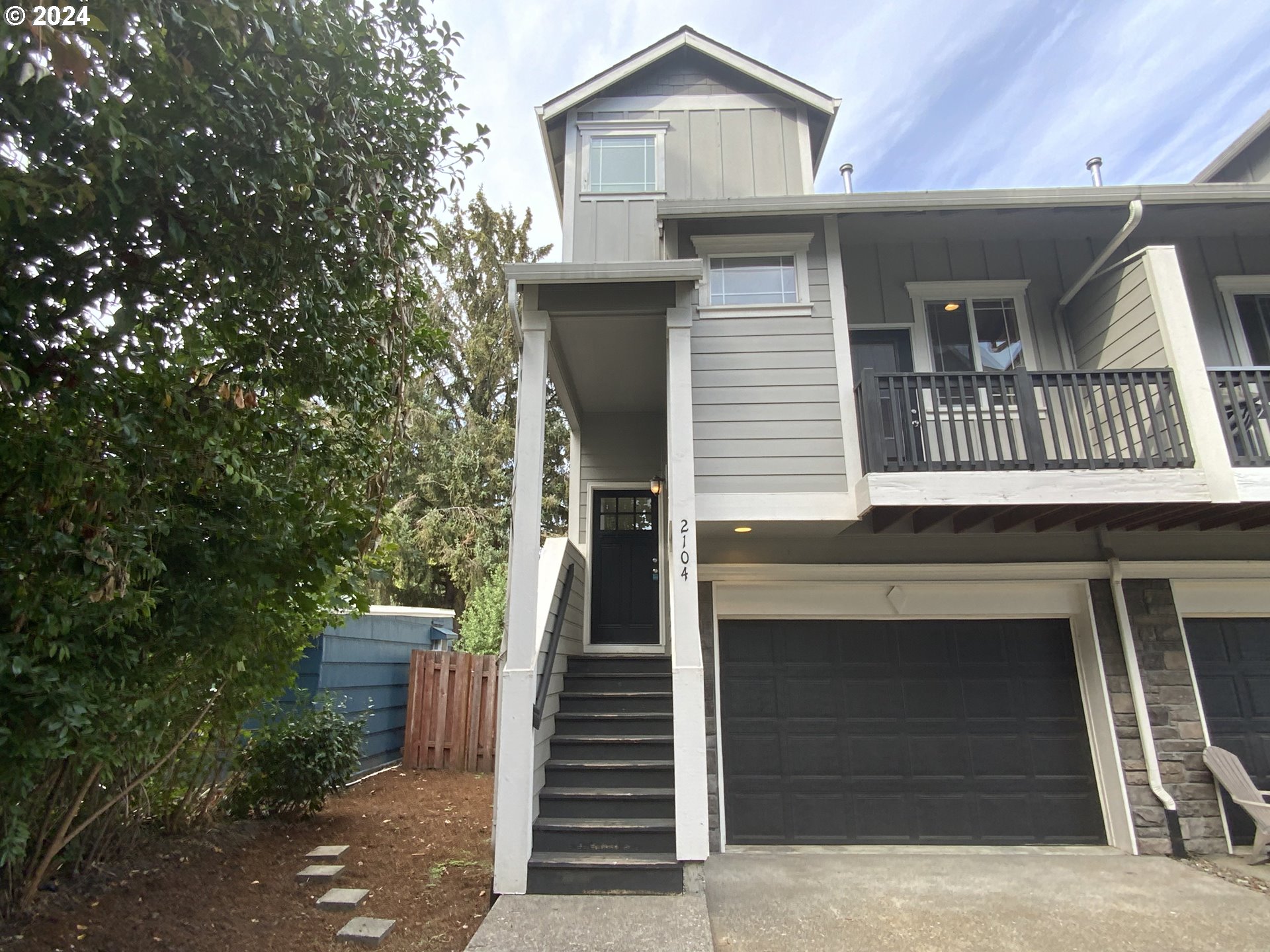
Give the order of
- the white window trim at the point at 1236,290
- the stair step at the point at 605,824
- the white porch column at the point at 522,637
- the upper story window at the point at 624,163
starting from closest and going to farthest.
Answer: the white porch column at the point at 522,637 → the stair step at the point at 605,824 → the white window trim at the point at 1236,290 → the upper story window at the point at 624,163

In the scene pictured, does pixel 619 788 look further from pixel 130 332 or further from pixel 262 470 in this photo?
pixel 130 332

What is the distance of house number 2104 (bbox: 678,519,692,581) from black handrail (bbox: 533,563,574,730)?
1.23 meters

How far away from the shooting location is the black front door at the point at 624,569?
22.4 feet

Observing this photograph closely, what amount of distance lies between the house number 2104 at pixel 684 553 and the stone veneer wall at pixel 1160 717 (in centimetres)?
381

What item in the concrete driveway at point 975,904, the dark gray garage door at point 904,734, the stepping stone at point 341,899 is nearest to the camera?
the concrete driveway at point 975,904

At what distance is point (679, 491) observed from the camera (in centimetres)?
466

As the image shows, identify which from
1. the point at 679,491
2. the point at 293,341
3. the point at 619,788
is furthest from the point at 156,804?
the point at 679,491

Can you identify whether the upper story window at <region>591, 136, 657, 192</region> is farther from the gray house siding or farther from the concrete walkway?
the concrete walkway

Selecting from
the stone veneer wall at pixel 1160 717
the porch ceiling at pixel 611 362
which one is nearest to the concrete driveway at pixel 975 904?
the stone veneer wall at pixel 1160 717

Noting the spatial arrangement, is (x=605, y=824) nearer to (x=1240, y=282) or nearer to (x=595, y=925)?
(x=595, y=925)

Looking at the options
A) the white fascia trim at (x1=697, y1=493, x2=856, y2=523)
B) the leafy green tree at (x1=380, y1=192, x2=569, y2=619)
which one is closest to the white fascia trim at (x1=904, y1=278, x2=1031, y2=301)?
the white fascia trim at (x1=697, y1=493, x2=856, y2=523)

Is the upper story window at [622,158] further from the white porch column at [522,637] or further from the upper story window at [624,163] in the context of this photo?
the white porch column at [522,637]

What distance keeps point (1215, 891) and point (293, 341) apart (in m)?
6.61

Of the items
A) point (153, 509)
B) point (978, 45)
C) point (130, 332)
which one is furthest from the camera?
point (978, 45)
